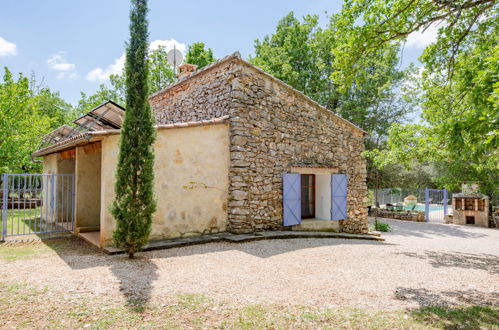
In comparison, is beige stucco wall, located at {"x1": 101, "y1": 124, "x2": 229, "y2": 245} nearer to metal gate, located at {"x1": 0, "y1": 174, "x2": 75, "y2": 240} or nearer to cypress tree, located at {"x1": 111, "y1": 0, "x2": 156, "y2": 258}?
cypress tree, located at {"x1": 111, "y1": 0, "x2": 156, "y2": 258}

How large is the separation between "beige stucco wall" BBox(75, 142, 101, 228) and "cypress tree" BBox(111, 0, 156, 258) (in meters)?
→ 3.15

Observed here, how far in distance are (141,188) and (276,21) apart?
734 inches

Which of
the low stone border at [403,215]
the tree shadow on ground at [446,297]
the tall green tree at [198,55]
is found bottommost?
the low stone border at [403,215]

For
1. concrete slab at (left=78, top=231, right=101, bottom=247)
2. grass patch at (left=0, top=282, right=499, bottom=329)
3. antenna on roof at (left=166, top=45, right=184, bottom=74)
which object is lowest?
grass patch at (left=0, top=282, right=499, bottom=329)

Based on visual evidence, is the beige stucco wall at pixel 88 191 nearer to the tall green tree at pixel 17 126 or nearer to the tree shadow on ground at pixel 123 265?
the tree shadow on ground at pixel 123 265

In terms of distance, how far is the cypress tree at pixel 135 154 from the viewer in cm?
518

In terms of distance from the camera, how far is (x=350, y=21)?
6.34m

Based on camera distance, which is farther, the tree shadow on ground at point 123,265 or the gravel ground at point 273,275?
the gravel ground at point 273,275

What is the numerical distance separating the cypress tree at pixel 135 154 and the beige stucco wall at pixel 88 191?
3.15 metres

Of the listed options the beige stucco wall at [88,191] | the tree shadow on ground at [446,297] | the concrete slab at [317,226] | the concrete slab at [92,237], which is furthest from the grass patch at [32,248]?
the tree shadow on ground at [446,297]

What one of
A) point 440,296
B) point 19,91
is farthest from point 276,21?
point 440,296

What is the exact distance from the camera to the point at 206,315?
10.4 ft

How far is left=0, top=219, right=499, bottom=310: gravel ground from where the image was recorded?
3.74 metres

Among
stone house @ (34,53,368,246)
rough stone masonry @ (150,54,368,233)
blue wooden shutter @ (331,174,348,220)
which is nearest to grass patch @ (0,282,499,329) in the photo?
stone house @ (34,53,368,246)
